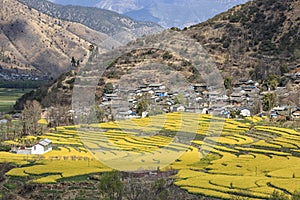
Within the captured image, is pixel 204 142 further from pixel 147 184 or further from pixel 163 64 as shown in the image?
pixel 163 64

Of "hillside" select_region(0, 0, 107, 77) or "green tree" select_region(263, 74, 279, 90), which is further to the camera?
"hillside" select_region(0, 0, 107, 77)

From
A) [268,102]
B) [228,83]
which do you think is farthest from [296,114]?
[228,83]

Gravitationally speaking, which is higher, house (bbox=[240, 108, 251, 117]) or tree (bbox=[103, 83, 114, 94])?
tree (bbox=[103, 83, 114, 94])

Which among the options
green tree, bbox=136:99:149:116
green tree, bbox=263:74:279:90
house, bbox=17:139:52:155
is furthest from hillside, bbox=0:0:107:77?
house, bbox=17:139:52:155

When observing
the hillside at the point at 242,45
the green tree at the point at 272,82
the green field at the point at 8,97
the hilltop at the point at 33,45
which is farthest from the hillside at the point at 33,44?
the green tree at the point at 272,82

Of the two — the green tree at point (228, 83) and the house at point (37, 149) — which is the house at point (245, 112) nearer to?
the green tree at point (228, 83)

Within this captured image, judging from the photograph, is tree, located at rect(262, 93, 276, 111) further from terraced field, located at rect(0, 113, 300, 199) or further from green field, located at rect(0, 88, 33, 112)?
green field, located at rect(0, 88, 33, 112)
